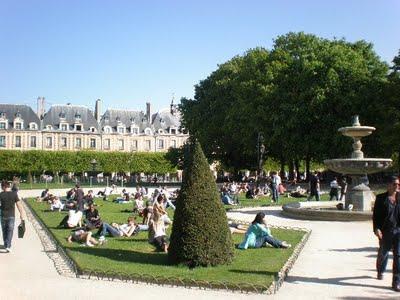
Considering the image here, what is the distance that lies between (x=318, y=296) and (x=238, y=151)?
47.9m

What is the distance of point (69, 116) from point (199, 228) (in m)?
80.9

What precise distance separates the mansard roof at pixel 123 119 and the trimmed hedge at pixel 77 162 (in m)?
11.1

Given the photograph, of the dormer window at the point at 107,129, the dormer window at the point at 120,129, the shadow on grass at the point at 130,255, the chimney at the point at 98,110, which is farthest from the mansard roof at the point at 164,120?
the shadow on grass at the point at 130,255

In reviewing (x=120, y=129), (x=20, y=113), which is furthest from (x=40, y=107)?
(x=120, y=129)

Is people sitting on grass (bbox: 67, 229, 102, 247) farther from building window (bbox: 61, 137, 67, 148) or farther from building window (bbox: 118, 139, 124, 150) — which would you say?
building window (bbox: 118, 139, 124, 150)

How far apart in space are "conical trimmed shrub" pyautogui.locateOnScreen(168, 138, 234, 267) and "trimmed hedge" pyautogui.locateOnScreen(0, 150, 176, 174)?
59.2m

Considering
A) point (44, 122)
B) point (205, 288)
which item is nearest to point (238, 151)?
point (44, 122)

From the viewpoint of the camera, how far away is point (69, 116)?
88.2 m

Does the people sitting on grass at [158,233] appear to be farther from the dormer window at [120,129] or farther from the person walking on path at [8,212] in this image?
the dormer window at [120,129]

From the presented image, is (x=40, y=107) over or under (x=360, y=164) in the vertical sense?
over

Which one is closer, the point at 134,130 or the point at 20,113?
the point at 20,113

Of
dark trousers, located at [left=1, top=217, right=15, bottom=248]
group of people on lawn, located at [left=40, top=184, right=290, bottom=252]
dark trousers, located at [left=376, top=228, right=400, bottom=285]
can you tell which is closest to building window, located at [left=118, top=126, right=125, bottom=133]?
group of people on lawn, located at [left=40, top=184, right=290, bottom=252]

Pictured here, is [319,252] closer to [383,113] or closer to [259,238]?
[259,238]

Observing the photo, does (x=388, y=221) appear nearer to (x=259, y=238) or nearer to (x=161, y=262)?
(x=259, y=238)
